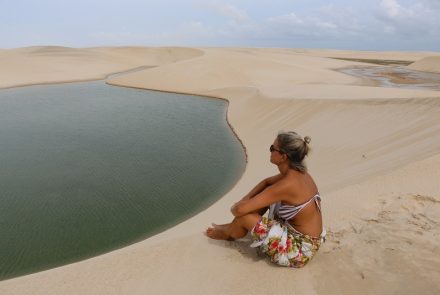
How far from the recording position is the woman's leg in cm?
365

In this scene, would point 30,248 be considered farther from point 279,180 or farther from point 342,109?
point 342,109

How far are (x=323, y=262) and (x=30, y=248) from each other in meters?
4.67

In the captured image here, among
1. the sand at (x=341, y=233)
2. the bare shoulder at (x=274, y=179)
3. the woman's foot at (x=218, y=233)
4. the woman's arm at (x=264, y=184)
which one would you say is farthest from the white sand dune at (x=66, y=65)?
the bare shoulder at (x=274, y=179)

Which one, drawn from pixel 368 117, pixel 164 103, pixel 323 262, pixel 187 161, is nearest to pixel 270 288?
pixel 323 262

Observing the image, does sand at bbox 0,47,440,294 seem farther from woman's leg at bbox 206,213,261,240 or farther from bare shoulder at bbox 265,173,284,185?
bare shoulder at bbox 265,173,284,185

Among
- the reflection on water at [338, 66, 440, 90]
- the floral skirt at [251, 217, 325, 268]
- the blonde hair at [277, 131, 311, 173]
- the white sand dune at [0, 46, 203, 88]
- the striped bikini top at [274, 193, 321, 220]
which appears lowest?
the white sand dune at [0, 46, 203, 88]

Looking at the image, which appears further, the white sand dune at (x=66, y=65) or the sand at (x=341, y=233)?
the white sand dune at (x=66, y=65)

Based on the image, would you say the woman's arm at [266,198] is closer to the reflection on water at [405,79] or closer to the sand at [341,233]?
the sand at [341,233]

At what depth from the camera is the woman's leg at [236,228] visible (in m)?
3.65

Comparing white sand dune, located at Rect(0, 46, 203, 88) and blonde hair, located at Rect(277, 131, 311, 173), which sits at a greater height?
blonde hair, located at Rect(277, 131, 311, 173)

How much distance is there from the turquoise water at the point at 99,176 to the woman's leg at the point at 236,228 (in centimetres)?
260

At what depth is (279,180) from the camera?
3586mm

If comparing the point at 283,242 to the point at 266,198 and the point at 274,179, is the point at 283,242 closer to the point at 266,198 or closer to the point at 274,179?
the point at 266,198

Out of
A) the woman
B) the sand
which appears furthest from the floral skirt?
the sand
